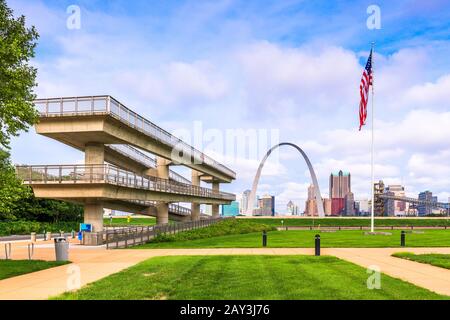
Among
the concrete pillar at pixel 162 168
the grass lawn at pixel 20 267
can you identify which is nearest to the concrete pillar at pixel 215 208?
the concrete pillar at pixel 162 168

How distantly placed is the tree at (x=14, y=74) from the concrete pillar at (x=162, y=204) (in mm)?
30220

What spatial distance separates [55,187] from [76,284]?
22.4m

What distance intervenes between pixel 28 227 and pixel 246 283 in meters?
44.6

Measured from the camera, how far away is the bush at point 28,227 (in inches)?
1844

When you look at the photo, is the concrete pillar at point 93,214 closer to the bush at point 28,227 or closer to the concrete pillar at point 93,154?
the concrete pillar at point 93,154

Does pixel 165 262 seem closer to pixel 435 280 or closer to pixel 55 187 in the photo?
pixel 435 280

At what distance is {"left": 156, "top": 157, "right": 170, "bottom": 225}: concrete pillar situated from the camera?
164 feet

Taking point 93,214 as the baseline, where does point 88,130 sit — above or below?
above

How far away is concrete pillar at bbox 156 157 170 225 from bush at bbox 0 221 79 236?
12.9 metres

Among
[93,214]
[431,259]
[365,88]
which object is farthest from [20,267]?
[365,88]

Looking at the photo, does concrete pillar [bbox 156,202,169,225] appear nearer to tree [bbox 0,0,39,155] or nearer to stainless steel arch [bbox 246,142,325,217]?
tree [bbox 0,0,39,155]

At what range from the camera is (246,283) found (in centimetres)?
1245

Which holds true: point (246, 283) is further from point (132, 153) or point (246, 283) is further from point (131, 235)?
point (132, 153)
